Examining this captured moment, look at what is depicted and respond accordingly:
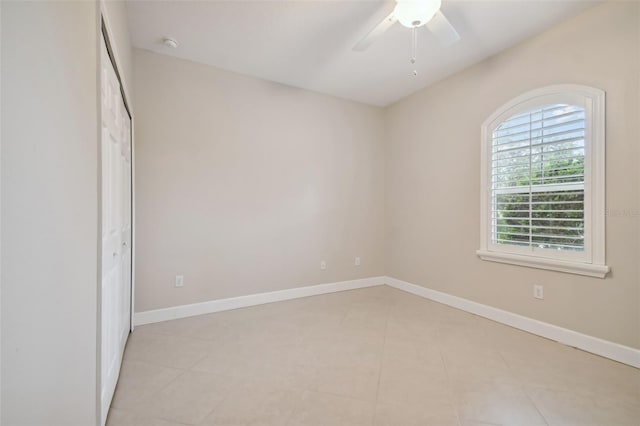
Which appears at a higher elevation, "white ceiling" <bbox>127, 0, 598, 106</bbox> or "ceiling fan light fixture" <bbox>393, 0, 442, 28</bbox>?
"white ceiling" <bbox>127, 0, 598, 106</bbox>

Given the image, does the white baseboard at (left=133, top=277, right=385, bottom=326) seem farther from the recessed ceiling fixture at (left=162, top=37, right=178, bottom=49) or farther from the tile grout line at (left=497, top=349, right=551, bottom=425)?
Result: the recessed ceiling fixture at (left=162, top=37, right=178, bottom=49)

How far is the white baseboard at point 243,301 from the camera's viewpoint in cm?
282

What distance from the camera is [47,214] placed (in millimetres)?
730

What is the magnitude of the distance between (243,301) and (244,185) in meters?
1.40

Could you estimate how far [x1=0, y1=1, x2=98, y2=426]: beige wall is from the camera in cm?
58

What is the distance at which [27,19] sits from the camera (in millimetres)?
641

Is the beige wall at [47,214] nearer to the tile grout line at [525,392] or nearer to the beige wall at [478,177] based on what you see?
the tile grout line at [525,392]

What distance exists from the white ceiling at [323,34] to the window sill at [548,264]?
2100mm

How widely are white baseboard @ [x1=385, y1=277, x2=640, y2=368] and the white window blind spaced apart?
709mm

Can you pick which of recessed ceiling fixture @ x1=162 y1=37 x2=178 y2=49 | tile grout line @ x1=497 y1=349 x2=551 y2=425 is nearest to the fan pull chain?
recessed ceiling fixture @ x1=162 y1=37 x2=178 y2=49

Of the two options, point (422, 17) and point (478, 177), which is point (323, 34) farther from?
point (478, 177)

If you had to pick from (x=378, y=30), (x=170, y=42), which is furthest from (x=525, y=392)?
(x=170, y=42)

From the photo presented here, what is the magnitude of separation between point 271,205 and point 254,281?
969mm

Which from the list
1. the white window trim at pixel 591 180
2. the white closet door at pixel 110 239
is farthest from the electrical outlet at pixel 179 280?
the white window trim at pixel 591 180
